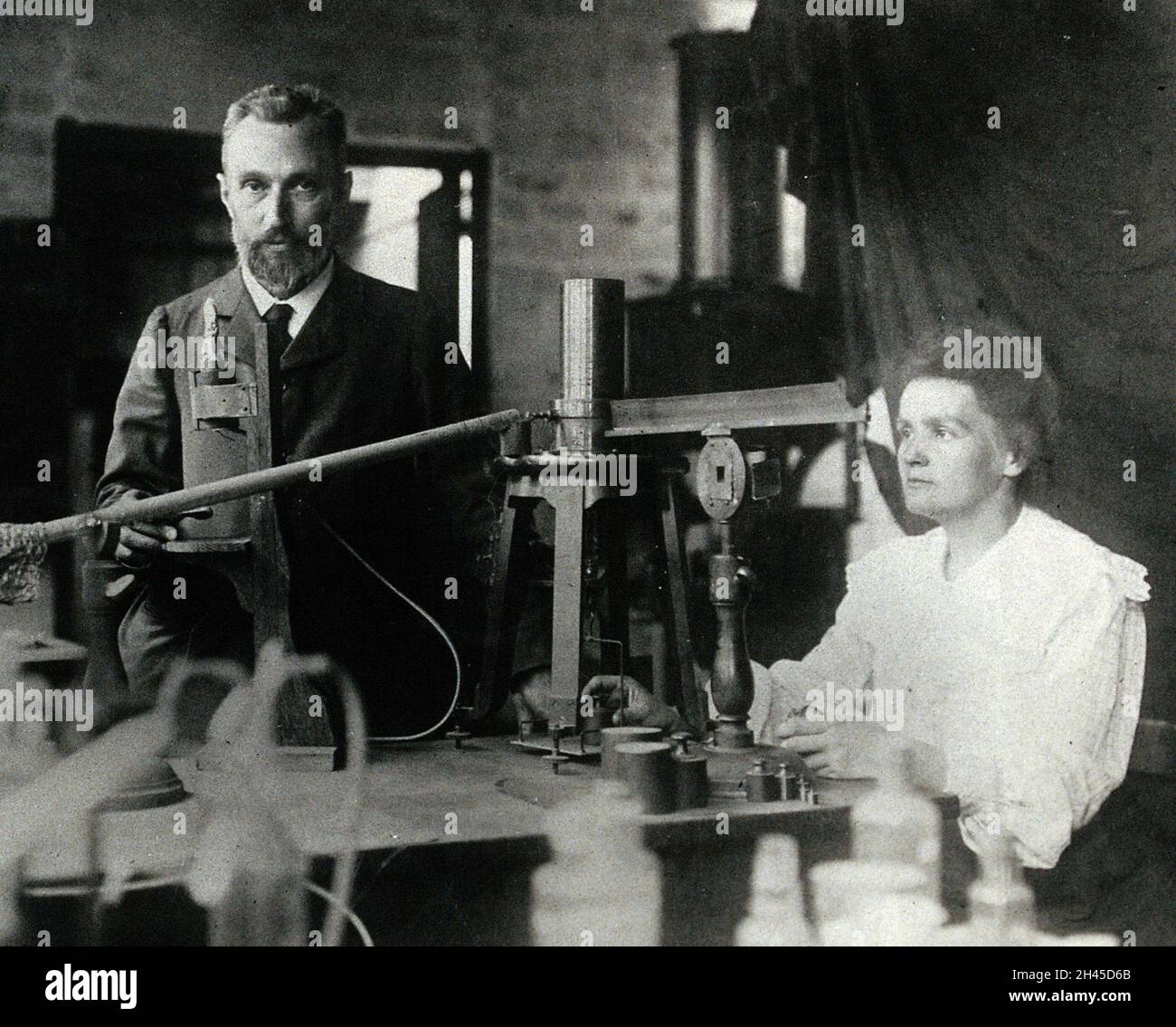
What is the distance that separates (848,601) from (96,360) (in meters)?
1.43

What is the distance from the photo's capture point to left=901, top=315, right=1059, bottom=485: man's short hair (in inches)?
96.3

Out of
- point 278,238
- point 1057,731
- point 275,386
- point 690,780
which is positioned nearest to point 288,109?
point 278,238

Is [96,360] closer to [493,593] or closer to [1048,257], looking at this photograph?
[493,593]

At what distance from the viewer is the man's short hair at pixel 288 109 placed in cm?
241

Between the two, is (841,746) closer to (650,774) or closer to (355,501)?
(650,774)

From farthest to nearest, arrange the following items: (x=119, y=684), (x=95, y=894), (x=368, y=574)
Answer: (x=368, y=574)
(x=119, y=684)
(x=95, y=894)

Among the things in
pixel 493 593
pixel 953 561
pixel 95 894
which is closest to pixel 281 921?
pixel 95 894

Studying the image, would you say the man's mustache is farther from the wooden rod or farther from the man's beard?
the wooden rod

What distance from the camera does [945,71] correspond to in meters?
2.50

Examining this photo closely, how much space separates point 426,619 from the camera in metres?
2.48

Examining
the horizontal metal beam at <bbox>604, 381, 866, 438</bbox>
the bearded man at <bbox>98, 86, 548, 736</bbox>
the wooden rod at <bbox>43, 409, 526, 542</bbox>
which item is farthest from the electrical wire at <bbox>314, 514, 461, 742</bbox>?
the horizontal metal beam at <bbox>604, 381, 866, 438</bbox>

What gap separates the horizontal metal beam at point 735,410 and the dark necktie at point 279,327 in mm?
587

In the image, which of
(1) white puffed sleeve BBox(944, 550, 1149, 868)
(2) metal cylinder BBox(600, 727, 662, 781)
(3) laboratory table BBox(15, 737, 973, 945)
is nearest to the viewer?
(3) laboratory table BBox(15, 737, 973, 945)

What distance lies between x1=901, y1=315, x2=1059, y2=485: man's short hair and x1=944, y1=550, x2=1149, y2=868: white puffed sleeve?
25 cm
